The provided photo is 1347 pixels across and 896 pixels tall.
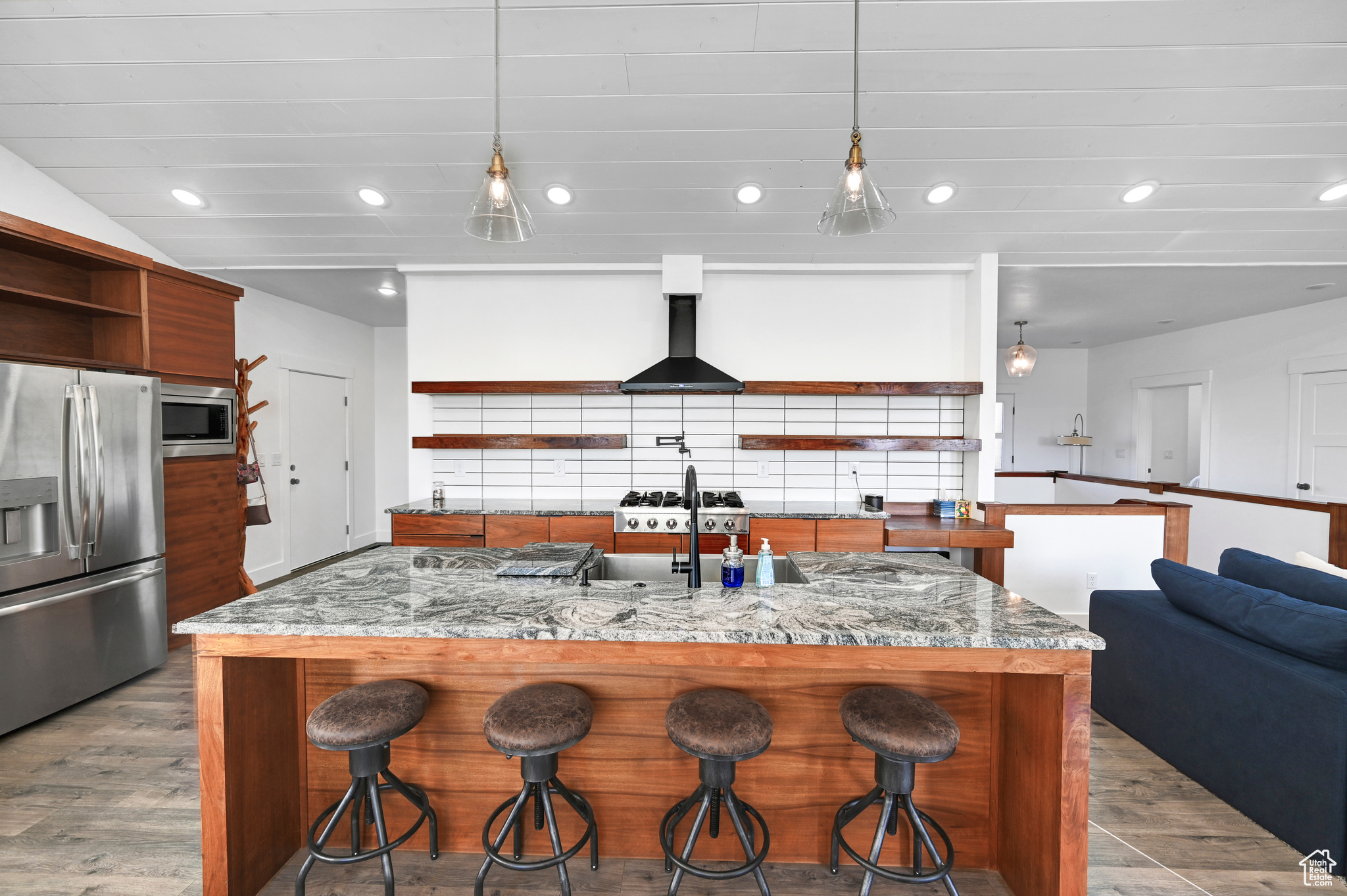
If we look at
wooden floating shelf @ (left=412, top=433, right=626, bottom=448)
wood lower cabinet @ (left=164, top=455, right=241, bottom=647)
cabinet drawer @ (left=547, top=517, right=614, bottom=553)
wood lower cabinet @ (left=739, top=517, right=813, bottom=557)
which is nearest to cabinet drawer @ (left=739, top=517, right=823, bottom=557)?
wood lower cabinet @ (left=739, top=517, right=813, bottom=557)

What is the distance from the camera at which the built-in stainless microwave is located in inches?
136

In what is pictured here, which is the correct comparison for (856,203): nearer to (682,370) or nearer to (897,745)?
(897,745)

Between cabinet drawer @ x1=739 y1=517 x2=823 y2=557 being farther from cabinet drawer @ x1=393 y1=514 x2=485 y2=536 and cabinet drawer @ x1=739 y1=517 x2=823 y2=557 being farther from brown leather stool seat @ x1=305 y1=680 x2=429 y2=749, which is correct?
brown leather stool seat @ x1=305 y1=680 x2=429 y2=749

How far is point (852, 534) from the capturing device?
138 inches

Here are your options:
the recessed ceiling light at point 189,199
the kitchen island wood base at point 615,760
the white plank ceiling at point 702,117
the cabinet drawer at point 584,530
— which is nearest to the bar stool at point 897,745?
the kitchen island wood base at point 615,760

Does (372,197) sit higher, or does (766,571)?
(372,197)

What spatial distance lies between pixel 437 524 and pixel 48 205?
2855mm

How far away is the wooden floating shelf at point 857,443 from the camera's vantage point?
382 cm

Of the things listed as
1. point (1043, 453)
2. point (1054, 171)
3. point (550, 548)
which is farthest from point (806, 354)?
point (1043, 453)

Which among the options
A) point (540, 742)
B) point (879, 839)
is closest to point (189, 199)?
point (540, 742)

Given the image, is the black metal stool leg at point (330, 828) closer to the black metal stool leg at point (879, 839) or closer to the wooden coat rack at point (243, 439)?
the black metal stool leg at point (879, 839)

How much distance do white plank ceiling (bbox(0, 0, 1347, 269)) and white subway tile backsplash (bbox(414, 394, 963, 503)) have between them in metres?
1.18

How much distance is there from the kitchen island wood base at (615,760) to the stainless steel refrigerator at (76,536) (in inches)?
75.2

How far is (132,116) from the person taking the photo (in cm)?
272
